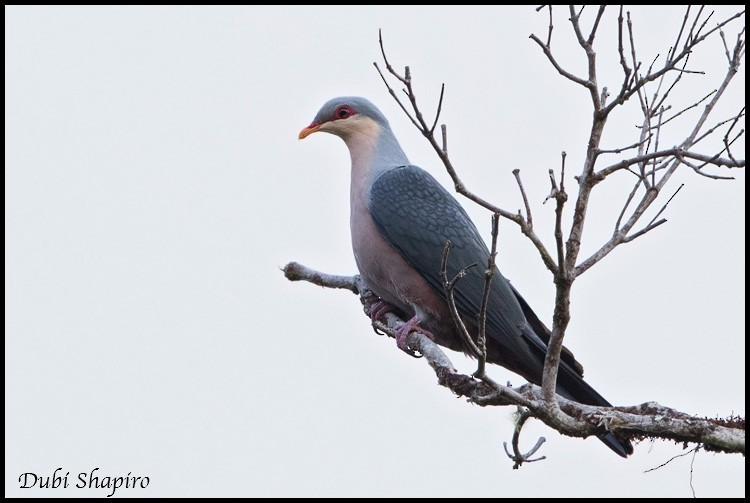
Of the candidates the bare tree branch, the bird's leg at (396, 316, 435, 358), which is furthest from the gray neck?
the bare tree branch

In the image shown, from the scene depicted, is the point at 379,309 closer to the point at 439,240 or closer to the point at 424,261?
the point at 424,261

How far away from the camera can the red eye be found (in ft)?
20.6

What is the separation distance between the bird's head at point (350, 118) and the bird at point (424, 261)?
93mm

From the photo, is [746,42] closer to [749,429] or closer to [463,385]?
[749,429]

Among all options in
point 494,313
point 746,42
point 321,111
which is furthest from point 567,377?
point 321,111

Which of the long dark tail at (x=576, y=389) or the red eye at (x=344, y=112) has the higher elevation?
the red eye at (x=344, y=112)

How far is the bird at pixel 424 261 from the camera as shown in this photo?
535cm

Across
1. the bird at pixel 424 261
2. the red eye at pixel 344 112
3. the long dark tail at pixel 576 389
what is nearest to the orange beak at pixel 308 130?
the red eye at pixel 344 112

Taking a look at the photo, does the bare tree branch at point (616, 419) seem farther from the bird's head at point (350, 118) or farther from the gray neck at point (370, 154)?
the bird's head at point (350, 118)

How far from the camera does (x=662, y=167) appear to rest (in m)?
3.85

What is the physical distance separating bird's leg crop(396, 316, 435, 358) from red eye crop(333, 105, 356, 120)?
5.65ft

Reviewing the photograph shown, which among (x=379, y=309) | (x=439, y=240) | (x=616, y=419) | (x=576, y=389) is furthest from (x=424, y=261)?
(x=616, y=419)

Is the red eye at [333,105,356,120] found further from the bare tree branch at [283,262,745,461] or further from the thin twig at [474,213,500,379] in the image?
the thin twig at [474,213,500,379]

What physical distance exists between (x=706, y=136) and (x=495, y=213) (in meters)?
1.42
